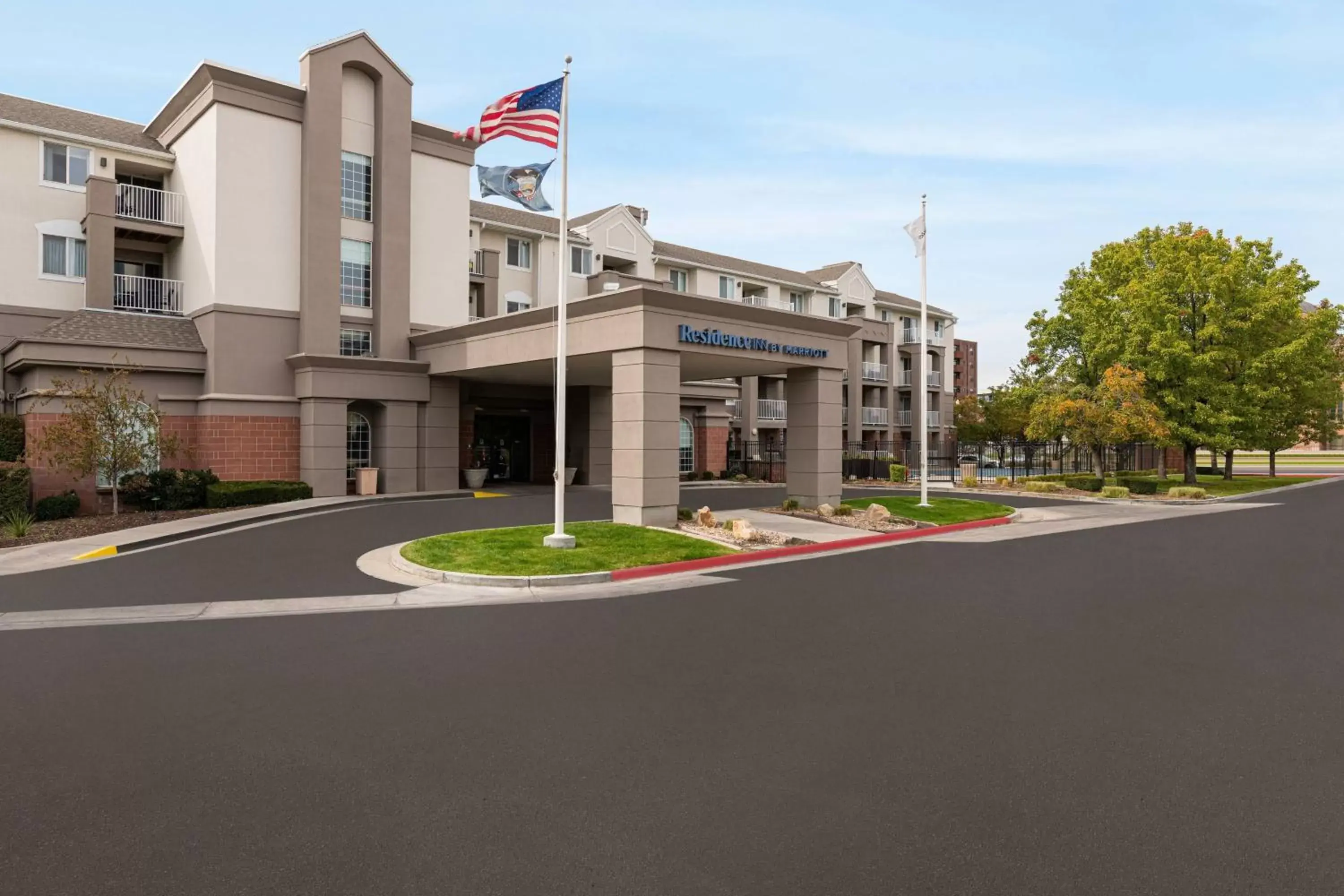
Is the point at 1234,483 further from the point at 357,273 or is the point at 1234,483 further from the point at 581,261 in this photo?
the point at 357,273

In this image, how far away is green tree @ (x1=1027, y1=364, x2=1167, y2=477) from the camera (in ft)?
119

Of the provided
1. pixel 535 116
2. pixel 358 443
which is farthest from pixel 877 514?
pixel 358 443

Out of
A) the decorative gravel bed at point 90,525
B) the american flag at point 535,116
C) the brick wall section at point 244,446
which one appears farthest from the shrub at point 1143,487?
the decorative gravel bed at point 90,525

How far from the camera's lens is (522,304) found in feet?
126

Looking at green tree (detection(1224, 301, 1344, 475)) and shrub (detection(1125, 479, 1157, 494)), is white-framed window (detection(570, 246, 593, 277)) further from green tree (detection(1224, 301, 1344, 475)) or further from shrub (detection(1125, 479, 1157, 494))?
green tree (detection(1224, 301, 1344, 475))

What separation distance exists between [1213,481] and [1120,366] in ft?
52.6

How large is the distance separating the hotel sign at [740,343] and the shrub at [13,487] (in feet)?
54.8

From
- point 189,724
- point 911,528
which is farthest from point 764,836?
point 911,528

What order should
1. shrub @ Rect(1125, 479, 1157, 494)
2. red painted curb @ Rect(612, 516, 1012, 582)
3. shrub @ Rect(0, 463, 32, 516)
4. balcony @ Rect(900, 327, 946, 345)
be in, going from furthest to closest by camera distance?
balcony @ Rect(900, 327, 946, 345) < shrub @ Rect(1125, 479, 1157, 494) < shrub @ Rect(0, 463, 32, 516) < red painted curb @ Rect(612, 516, 1012, 582)

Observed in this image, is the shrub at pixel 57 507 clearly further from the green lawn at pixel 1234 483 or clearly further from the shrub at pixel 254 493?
the green lawn at pixel 1234 483

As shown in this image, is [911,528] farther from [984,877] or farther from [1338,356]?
[1338,356]

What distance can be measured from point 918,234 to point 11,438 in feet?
94.3

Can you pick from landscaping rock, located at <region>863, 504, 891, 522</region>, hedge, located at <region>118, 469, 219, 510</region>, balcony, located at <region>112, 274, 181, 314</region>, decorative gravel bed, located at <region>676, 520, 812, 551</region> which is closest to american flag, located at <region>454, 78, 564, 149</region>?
decorative gravel bed, located at <region>676, 520, 812, 551</region>

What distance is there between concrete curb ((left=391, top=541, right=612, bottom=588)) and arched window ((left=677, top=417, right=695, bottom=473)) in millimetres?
27362
